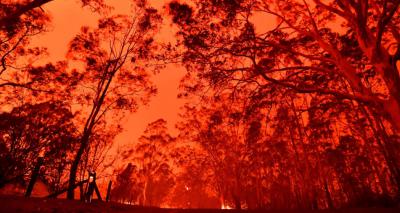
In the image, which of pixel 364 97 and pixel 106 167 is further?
pixel 106 167

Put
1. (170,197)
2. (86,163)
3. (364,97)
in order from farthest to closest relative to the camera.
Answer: (170,197), (86,163), (364,97)

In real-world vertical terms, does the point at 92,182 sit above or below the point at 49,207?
above

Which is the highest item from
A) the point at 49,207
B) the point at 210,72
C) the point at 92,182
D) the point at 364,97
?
the point at 210,72

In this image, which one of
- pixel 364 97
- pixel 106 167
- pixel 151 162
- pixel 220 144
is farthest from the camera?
pixel 151 162

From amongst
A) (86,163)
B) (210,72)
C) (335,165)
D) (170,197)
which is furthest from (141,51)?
(170,197)

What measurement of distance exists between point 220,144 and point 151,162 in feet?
46.1

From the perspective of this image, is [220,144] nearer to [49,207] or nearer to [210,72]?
[210,72]

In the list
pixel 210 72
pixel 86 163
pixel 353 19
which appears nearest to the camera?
pixel 353 19

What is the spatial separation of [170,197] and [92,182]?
62.6 meters

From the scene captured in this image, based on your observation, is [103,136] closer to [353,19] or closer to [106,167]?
[106,167]

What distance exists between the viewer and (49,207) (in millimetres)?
6508

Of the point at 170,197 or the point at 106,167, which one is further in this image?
the point at 170,197

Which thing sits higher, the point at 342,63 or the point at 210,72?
the point at 210,72

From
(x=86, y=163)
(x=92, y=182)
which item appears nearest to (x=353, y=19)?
(x=92, y=182)
